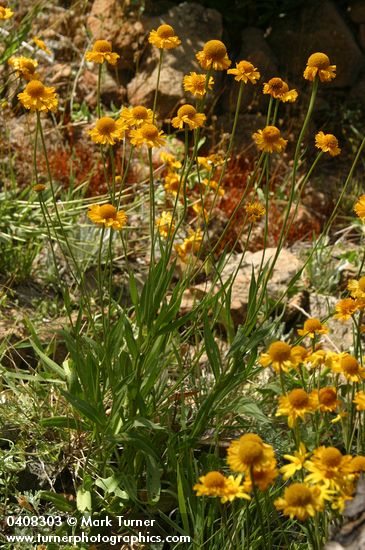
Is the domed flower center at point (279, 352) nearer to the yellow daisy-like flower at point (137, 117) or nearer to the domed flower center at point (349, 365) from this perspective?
the domed flower center at point (349, 365)

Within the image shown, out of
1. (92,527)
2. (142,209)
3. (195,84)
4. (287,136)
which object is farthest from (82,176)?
(92,527)

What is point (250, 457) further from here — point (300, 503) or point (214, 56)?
point (214, 56)

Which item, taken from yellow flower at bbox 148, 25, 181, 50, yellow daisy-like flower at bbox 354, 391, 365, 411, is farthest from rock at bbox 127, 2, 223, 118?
yellow daisy-like flower at bbox 354, 391, 365, 411

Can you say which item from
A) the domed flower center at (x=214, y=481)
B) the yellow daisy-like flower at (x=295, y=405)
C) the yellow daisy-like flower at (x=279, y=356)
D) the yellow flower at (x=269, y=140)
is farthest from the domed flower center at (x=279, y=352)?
the yellow flower at (x=269, y=140)

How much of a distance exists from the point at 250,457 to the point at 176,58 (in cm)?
405

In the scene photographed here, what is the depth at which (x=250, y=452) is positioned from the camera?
5.77ft

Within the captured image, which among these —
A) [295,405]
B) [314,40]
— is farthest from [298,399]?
[314,40]

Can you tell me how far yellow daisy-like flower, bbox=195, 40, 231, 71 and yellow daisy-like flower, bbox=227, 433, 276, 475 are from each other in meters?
1.21

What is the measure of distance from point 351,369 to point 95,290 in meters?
2.16

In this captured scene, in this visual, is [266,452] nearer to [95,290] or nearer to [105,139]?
[105,139]

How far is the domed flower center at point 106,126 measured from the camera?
2.51 metres

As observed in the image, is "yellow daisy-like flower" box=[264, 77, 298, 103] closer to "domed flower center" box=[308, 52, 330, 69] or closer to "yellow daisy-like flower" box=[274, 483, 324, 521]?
"domed flower center" box=[308, 52, 330, 69]

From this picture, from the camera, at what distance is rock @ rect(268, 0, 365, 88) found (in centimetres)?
588

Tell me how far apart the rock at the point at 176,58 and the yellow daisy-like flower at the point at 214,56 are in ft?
8.61
